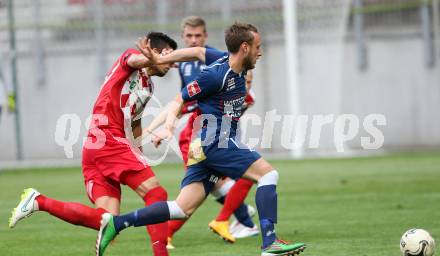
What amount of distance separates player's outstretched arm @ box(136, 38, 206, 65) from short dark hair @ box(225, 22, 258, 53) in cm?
Result: 37

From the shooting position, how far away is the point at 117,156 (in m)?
7.80

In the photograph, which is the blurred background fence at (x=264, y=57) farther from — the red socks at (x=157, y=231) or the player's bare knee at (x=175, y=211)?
the red socks at (x=157, y=231)

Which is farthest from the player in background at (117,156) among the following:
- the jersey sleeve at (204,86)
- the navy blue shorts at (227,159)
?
the navy blue shorts at (227,159)

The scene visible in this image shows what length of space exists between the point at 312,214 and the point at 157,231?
400 centimetres

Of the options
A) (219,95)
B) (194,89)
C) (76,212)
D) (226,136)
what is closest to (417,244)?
(226,136)

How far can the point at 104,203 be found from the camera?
25.8 feet

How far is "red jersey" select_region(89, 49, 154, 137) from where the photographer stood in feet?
26.0

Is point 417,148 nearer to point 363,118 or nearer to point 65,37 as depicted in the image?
point 363,118

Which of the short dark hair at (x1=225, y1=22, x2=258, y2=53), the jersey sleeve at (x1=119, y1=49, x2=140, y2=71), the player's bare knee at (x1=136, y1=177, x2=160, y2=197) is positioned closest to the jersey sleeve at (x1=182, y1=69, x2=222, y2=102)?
the short dark hair at (x1=225, y1=22, x2=258, y2=53)

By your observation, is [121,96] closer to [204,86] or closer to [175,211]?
[204,86]

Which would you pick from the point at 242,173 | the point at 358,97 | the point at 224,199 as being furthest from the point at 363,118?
the point at 242,173

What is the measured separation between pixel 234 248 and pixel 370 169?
8880 millimetres

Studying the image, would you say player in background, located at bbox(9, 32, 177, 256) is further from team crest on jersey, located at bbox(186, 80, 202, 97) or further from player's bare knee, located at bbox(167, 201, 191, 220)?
team crest on jersey, located at bbox(186, 80, 202, 97)

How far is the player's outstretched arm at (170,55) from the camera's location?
7.58 metres
